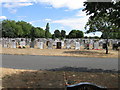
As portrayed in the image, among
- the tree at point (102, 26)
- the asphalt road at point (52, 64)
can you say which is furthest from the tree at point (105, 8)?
the tree at point (102, 26)

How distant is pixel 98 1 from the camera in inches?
246

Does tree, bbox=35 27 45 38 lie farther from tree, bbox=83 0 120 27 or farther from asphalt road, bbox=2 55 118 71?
tree, bbox=83 0 120 27

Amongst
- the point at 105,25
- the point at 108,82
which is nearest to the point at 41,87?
the point at 108,82

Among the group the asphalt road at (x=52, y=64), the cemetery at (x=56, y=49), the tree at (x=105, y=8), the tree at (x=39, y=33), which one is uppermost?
the tree at (x=39, y=33)

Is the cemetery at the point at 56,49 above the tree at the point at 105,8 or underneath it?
underneath

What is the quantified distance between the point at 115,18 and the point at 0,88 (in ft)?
17.3

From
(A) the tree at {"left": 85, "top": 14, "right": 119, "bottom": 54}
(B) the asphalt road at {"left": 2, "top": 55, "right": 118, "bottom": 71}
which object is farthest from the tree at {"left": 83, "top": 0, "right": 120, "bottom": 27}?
(A) the tree at {"left": 85, "top": 14, "right": 119, "bottom": 54}

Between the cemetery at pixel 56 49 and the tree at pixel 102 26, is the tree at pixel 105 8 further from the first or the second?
the tree at pixel 102 26

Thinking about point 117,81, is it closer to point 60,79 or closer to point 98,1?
point 60,79

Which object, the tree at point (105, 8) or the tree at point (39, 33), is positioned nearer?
the tree at point (105, 8)

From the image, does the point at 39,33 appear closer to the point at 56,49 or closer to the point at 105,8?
the point at 56,49

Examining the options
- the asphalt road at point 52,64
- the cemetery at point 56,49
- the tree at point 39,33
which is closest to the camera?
the asphalt road at point 52,64

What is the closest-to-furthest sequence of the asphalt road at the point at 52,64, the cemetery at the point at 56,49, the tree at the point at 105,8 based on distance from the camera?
the tree at the point at 105,8 < the asphalt road at the point at 52,64 < the cemetery at the point at 56,49

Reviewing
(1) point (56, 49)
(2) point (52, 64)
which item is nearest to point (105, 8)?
(2) point (52, 64)
